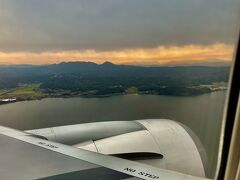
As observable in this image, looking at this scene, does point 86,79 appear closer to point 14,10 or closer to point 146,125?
point 146,125

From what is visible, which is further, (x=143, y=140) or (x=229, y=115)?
(x=143, y=140)

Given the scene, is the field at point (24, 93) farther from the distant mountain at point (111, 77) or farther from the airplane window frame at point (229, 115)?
the airplane window frame at point (229, 115)

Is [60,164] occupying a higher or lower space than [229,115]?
lower

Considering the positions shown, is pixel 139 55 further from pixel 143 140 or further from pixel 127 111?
pixel 143 140

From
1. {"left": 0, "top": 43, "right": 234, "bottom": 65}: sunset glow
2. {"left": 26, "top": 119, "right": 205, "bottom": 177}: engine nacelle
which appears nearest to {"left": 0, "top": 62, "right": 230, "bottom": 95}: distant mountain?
{"left": 0, "top": 43, "right": 234, "bottom": 65}: sunset glow

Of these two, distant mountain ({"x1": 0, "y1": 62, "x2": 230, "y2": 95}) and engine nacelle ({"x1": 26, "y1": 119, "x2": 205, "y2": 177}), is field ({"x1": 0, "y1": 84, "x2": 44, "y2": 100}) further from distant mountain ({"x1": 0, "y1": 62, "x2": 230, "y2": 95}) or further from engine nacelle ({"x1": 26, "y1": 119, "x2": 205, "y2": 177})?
engine nacelle ({"x1": 26, "y1": 119, "x2": 205, "y2": 177})

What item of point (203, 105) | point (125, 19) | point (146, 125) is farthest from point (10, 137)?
point (203, 105)

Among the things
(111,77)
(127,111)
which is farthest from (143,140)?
(111,77)
